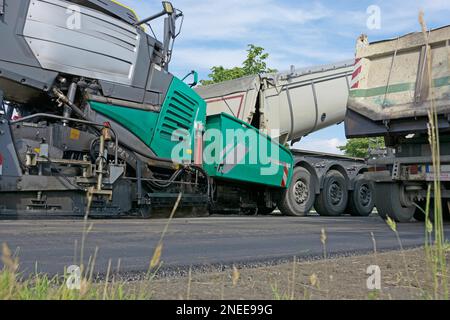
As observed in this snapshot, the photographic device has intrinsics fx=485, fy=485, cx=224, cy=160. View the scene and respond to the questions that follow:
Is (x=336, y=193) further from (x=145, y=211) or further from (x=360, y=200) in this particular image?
(x=145, y=211)

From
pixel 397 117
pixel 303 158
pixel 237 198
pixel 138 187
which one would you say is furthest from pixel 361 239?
pixel 303 158

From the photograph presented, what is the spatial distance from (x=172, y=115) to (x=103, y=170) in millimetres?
1816

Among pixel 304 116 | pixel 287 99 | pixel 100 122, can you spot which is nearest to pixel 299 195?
pixel 304 116

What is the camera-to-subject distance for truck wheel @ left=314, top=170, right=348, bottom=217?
10.9 meters

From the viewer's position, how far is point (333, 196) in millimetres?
11148

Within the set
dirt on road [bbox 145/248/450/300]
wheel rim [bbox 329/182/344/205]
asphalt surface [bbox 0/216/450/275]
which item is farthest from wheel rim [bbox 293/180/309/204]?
dirt on road [bbox 145/248/450/300]

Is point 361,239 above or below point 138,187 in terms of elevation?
below

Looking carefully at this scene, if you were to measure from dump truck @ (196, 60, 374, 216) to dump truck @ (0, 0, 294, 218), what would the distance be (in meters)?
1.01

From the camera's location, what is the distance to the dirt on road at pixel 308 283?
1.92 m

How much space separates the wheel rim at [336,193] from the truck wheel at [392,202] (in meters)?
3.69

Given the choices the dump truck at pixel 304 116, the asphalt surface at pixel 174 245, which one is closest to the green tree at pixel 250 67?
the dump truck at pixel 304 116
